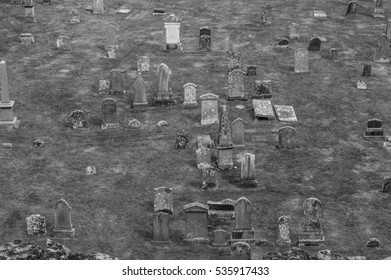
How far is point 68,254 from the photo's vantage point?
67.0ft

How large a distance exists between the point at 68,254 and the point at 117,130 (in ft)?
25.8

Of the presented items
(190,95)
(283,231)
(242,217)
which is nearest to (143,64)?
(190,95)

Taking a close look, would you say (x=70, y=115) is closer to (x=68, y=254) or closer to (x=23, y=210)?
(x=23, y=210)

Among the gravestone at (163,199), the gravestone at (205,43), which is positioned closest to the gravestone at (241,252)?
the gravestone at (163,199)

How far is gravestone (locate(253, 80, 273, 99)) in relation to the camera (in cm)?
3002

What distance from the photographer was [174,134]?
89.9ft

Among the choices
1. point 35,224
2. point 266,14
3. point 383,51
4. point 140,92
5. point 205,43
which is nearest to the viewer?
point 35,224

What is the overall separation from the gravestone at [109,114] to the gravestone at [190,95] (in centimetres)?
266

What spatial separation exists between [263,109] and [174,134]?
322 centimetres

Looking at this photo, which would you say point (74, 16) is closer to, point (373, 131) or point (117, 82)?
point (117, 82)

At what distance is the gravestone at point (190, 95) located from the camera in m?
29.2

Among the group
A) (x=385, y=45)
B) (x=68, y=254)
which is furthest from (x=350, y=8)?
(x=68, y=254)

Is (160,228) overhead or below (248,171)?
overhead
